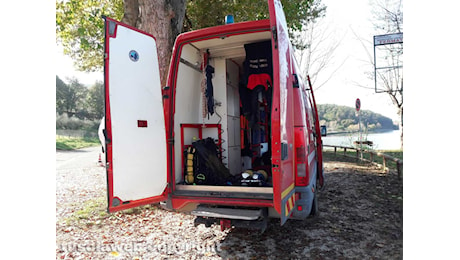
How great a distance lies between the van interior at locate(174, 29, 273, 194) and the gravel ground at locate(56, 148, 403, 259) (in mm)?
858

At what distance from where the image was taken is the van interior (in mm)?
3879

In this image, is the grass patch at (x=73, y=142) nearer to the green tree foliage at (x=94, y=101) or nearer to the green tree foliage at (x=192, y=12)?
the green tree foliage at (x=94, y=101)

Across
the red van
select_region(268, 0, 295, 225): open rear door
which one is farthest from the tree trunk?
select_region(268, 0, 295, 225): open rear door

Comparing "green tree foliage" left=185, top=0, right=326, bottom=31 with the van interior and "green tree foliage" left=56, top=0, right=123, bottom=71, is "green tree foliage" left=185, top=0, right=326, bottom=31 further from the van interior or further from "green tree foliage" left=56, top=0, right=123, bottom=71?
the van interior

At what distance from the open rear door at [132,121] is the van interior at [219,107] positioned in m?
0.41

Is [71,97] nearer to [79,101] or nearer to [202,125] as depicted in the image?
[79,101]

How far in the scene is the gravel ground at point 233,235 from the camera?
359 cm

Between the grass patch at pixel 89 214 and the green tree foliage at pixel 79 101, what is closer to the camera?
the grass patch at pixel 89 214

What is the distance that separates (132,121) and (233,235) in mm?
2268

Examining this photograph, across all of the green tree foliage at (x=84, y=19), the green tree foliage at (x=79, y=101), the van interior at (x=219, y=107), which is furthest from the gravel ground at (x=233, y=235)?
the green tree foliage at (x=79, y=101)

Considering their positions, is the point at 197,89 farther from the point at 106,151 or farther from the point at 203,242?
the point at 203,242

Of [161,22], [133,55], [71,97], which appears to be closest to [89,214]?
[133,55]

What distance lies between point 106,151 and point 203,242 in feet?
6.40

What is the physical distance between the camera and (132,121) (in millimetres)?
3191
